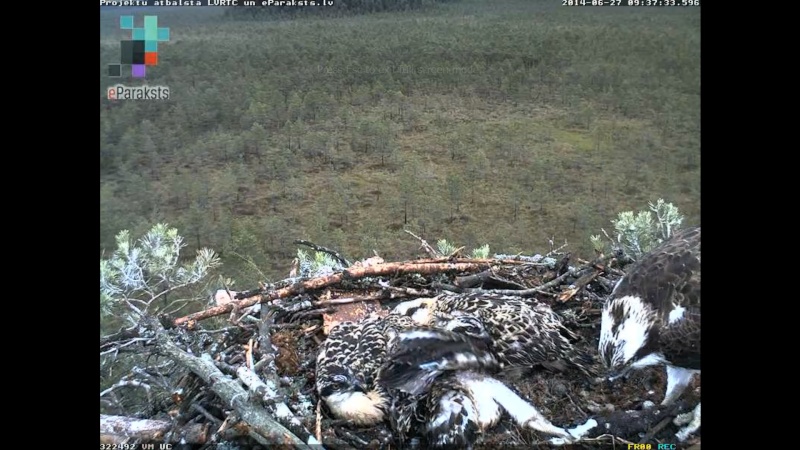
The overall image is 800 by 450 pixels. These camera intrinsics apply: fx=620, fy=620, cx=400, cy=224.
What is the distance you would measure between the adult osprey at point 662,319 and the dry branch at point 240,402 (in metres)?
1.90

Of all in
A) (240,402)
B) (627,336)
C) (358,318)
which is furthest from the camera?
(358,318)

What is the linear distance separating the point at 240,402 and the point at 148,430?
65cm

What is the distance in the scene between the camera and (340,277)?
12.7 ft

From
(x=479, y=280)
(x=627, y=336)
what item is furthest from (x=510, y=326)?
(x=627, y=336)

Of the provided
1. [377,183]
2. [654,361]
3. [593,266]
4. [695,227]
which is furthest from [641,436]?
[377,183]

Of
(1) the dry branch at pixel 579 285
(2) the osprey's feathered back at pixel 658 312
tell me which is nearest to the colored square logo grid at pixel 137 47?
(1) the dry branch at pixel 579 285

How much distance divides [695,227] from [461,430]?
192 centimetres

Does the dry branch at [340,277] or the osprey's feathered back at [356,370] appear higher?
the dry branch at [340,277]

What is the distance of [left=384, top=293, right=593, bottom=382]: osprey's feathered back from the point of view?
11.9 feet

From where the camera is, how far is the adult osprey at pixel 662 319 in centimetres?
354

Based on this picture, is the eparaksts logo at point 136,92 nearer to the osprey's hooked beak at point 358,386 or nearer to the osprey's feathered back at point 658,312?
the osprey's hooked beak at point 358,386

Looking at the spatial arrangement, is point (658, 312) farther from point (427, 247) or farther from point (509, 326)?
point (427, 247)

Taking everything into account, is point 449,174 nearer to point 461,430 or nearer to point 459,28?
point 459,28

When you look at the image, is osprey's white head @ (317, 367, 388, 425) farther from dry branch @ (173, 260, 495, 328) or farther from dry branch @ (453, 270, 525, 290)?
dry branch @ (453, 270, 525, 290)
